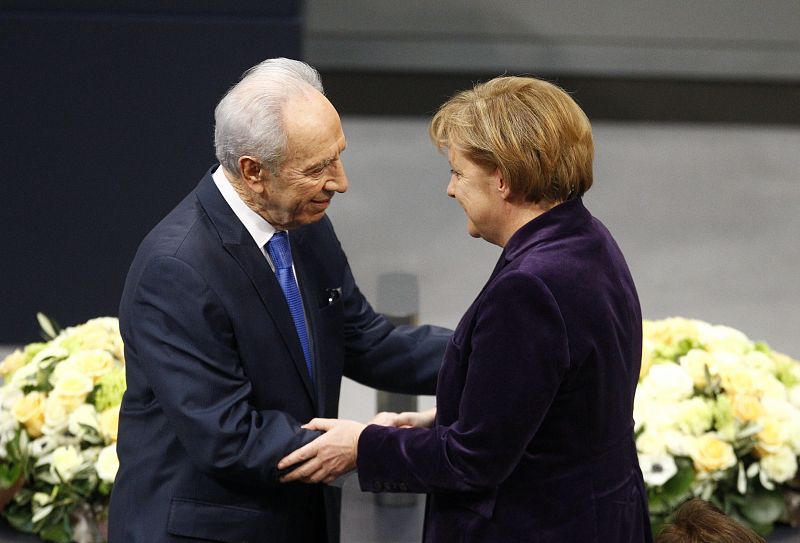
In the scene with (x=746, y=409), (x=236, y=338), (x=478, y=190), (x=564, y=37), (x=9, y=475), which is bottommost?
(x=9, y=475)

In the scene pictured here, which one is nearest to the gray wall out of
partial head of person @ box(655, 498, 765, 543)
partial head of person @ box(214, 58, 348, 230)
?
partial head of person @ box(214, 58, 348, 230)

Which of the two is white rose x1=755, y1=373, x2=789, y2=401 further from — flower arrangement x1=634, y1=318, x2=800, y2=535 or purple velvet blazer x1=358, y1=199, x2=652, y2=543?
purple velvet blazer x1=358, y1=199, x2=652, y2=543

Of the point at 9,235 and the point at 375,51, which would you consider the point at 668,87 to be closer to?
the point at 375,51

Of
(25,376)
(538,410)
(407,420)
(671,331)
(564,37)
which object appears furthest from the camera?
(564,37)

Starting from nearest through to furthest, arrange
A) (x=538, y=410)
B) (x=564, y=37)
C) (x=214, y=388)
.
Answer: (x=538, y=410) → (x=214, y=388) → (x=564, y=37)

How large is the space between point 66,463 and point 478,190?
1273mm

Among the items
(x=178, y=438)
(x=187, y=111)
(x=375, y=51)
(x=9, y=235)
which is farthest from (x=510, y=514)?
(x=375, y=51)

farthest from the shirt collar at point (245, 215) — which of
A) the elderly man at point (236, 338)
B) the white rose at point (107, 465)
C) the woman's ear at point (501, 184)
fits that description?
the white rose at point (107, 465)

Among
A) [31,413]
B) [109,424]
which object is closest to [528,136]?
[109,424]

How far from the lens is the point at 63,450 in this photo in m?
2.90

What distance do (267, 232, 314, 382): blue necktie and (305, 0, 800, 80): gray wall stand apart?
541cm

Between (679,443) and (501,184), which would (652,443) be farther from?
(501,184)

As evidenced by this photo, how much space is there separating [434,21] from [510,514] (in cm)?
589

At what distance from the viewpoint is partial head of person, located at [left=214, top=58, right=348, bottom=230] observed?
7.38 ft
